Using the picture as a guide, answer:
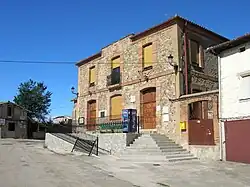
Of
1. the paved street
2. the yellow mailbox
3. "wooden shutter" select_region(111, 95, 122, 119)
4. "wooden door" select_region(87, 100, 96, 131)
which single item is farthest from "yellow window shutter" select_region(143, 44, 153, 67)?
the paved street

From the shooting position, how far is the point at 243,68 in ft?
48.9

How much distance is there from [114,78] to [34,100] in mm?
32991

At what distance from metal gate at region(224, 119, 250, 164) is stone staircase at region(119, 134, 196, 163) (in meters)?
2.04

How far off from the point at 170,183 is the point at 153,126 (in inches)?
389

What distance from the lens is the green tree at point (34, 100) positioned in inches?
2063

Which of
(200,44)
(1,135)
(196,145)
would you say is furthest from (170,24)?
(1,135)

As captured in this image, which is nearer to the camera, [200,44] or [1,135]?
[200,44]

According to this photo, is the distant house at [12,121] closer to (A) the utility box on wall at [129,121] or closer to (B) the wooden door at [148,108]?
(B) the wooden door at [148,108]

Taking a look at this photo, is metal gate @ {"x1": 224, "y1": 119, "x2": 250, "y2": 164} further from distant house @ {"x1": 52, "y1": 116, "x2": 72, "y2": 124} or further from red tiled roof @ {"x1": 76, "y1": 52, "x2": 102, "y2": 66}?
distant house @ {"x1": 52, "y1": 116, "x2": 72, "y2": 124}

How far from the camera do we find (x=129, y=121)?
1880cm

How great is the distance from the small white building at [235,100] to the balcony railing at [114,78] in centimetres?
843

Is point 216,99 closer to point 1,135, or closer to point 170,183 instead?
point 170,183

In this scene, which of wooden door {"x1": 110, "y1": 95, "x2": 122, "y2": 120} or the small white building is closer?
the small white building

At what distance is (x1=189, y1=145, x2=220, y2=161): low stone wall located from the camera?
50.8 feet
